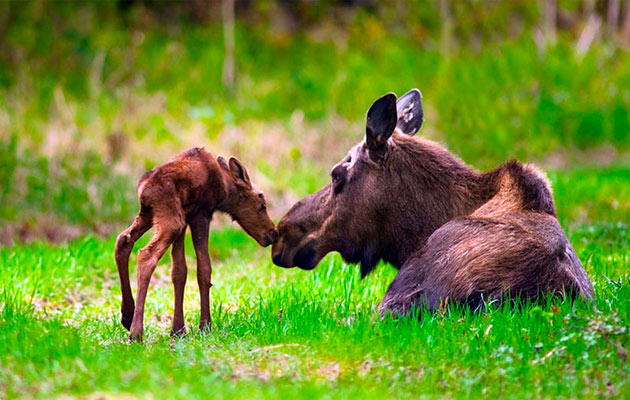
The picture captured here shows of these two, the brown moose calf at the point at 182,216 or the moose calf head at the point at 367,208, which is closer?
the brown moose calf at the point at 182,216

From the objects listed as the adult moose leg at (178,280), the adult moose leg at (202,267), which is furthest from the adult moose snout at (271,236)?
the adult moose leg at (178,280)

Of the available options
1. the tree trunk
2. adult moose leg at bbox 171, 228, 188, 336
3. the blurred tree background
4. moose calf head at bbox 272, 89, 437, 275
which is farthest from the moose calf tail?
the tree trunk

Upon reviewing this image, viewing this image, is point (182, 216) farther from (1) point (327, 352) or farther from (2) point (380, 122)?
(2) point (380, 122)

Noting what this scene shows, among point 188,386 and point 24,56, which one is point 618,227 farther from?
point 24,56

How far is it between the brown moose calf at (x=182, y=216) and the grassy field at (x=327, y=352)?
0.32 metres

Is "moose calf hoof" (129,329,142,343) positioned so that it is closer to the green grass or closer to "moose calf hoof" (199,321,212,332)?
the green grass

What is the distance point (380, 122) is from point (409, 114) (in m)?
1.05

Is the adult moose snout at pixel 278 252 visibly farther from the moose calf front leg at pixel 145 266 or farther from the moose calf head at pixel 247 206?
the moose calf front leg at pixel 145 266

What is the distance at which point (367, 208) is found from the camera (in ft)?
24.0

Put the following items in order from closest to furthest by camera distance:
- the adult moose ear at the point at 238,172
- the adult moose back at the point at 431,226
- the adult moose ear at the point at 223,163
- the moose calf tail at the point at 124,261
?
the adult moose back at the point at 431,226 < the moose calf tail at the point at 124,261 < the adult moose ear at the point at 223,163 < the adult moose ear at the point at 238,172

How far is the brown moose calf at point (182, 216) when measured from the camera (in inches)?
247

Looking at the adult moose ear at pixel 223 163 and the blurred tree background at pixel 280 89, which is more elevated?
the blurred tree background at pixel 280 89

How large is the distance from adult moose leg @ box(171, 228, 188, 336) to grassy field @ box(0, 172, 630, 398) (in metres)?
0.14

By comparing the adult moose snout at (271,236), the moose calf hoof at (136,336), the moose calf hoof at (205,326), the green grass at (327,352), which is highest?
the adult moose snout at (271,236)
